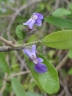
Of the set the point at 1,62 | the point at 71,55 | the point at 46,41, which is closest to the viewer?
the point at 46,41

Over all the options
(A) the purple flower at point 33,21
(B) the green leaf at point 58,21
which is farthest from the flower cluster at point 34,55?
(B) the green leaf at point 58,21

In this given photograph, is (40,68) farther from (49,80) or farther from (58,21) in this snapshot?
(58,21)

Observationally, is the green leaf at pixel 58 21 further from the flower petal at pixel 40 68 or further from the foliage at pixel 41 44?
the flower petal at pixel 40 68

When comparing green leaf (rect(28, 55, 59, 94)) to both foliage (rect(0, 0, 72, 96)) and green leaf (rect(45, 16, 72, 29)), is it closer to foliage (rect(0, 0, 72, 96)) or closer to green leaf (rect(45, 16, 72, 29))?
foliage (rect(0, 0, 72, 96))

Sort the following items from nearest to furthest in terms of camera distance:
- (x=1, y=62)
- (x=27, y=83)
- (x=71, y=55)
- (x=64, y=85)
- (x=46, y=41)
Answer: (x=46, y=41)
(x=1, y=62)
(x=71, y=55)
(x=64, y=85)
(x=27, y=83)

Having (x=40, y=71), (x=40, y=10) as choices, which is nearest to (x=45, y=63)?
(x=40, y=71)

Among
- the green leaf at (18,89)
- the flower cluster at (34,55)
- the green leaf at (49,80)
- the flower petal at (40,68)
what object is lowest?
the green leaf at (18,89)

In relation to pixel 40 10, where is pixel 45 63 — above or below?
above

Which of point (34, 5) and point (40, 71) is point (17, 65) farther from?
point (40, 71)

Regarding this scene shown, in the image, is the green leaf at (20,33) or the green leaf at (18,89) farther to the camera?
the green leaf at (18,89)
